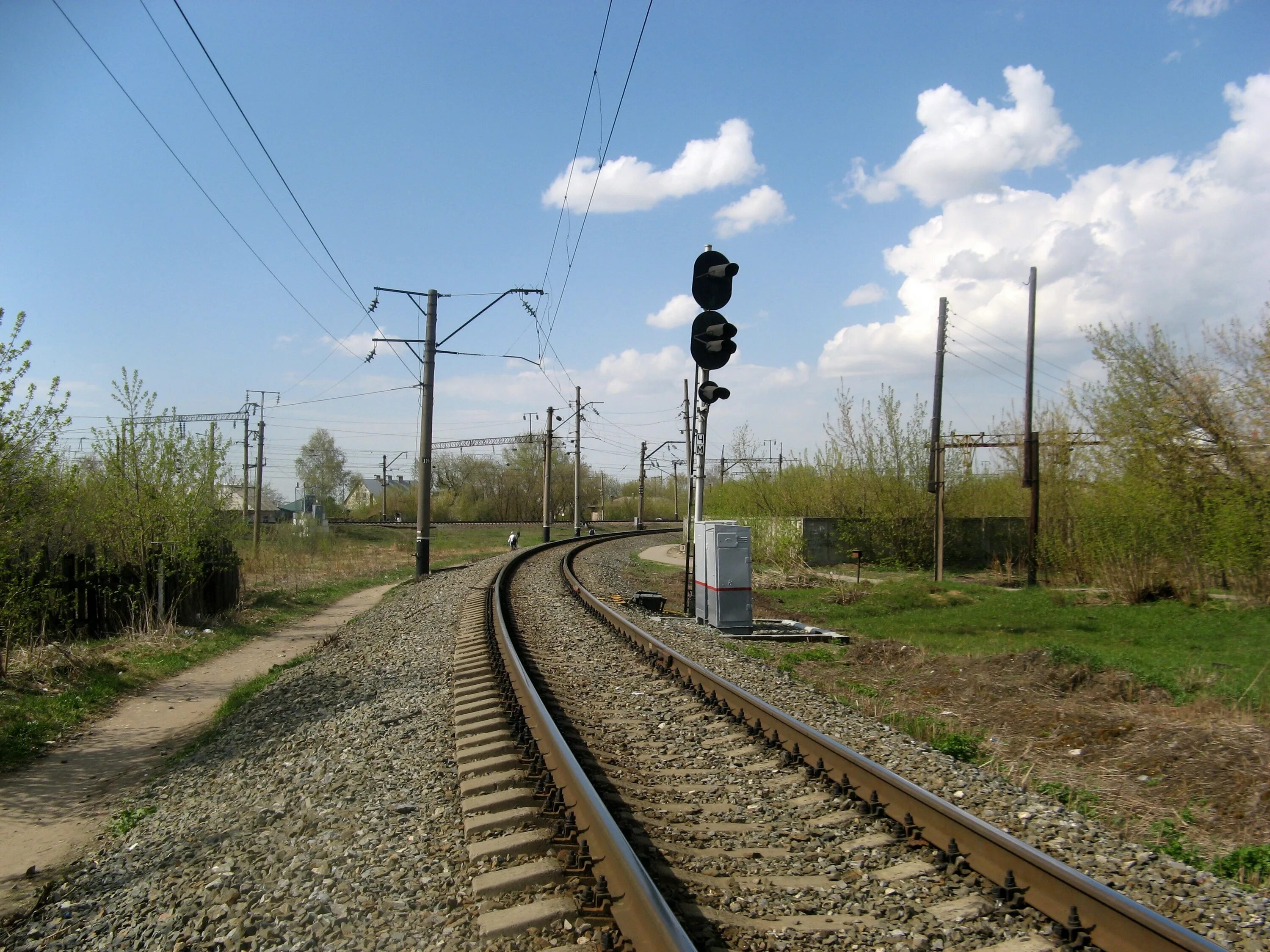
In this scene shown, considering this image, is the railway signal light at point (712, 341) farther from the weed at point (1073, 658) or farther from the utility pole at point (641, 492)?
the utility pole at point (641, 492)

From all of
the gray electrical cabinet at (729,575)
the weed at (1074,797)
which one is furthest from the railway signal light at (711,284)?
the weed at (1074,797)

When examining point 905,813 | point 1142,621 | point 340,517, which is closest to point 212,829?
point 905,813

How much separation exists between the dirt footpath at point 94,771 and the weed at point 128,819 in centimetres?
14

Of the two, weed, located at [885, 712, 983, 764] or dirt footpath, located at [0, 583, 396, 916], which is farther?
weed, located at [885, 712, 983, 764]

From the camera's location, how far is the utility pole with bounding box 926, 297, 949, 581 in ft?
78.8

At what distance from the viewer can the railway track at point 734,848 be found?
3.49 meters

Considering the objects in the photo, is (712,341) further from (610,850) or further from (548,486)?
(548,486)

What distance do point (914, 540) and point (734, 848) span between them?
85.1 ft

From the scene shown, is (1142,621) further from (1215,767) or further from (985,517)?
(985,517)

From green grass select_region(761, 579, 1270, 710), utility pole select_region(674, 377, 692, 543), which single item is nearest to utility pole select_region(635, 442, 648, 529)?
utility pole select_region(674, 377, 692, 543)

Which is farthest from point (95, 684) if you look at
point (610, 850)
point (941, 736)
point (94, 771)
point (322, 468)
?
point (322, 468)

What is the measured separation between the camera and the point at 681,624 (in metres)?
13.2

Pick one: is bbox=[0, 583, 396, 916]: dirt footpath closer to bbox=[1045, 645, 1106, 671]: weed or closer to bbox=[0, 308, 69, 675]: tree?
bbox=[0, 308, 69, 675]: tree

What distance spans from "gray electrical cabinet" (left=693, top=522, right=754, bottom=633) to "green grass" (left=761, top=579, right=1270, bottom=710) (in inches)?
97.7
